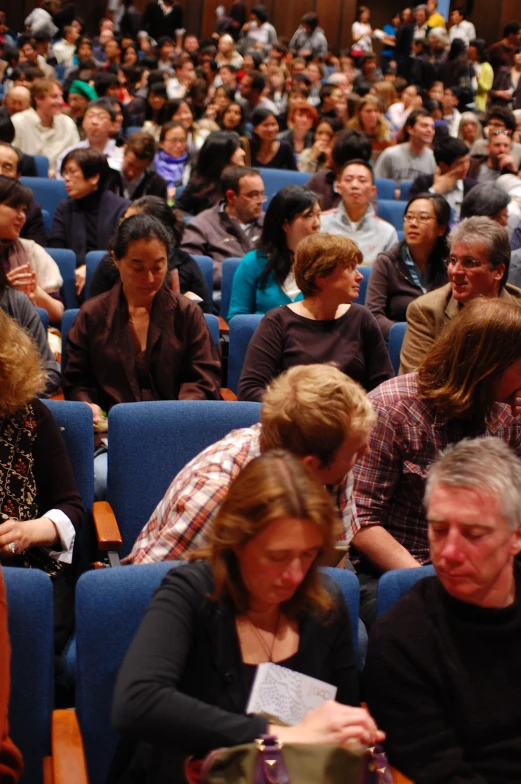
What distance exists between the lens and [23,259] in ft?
11.7

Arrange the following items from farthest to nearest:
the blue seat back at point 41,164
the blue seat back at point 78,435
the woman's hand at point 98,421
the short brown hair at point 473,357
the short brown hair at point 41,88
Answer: the short brown hair at point 41,88
the blue seat back at point 41,164
the woman's hand at point 98,421
the blue seat back at point 78,435
the short brown hair at point 473,357

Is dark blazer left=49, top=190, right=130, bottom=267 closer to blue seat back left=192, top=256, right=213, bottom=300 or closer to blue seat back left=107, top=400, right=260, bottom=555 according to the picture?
blue seat back left=192, top=256, right=213, bottom=300

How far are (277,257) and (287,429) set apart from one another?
6.50 ft

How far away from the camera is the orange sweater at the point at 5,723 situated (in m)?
1.44

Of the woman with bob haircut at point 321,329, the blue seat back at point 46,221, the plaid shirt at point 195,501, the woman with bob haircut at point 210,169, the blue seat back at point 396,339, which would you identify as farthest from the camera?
the woman with bob haircut at point 210,169

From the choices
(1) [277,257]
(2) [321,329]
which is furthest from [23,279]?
(2) [321,329]

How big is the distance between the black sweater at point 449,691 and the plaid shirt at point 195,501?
35cm

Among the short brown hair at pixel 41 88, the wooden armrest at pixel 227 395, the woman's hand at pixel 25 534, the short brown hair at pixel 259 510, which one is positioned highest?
the short brown hair at pixel 41 88

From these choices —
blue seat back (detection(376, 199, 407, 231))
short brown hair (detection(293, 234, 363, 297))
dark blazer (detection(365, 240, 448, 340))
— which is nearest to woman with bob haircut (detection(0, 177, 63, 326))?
short brown hair (detection(293, 234, 363, 297))

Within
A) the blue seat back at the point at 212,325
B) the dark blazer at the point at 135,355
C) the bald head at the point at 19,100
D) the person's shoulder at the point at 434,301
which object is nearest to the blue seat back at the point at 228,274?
the blue seat back at the point at 212,325

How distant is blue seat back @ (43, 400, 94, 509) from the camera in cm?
223

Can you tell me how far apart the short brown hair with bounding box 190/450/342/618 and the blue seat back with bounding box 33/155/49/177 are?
5.13m

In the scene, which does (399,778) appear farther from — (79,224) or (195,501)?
(79,224)

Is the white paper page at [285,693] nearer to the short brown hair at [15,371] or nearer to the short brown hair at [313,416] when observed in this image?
the short brown hair at [313,416]
